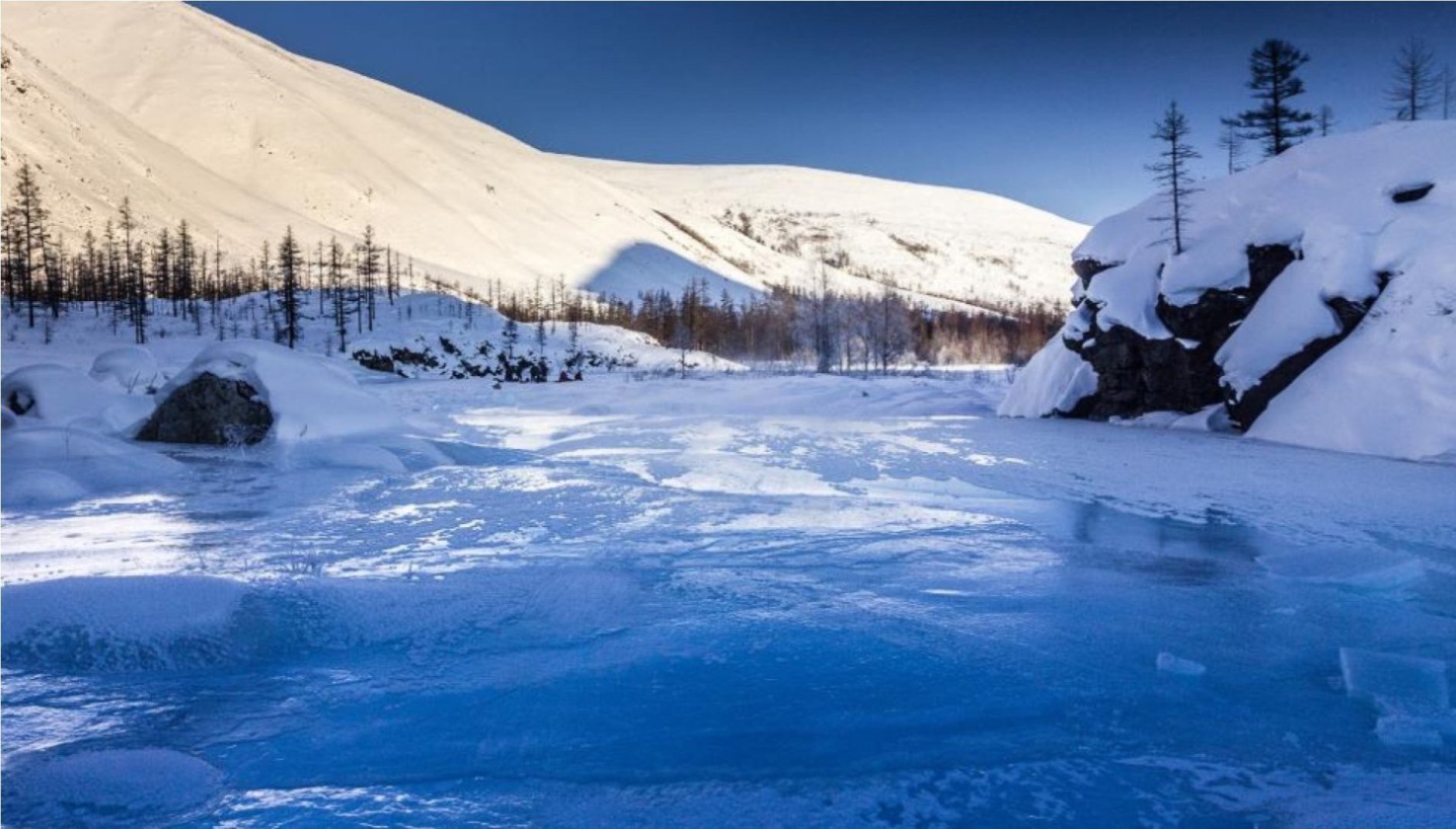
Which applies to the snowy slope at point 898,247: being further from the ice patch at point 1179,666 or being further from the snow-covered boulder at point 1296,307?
the ice patch at point 1179,666

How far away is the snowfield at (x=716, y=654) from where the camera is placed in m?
2.89

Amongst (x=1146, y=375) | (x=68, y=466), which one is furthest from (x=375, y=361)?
(x=1146, y=375)

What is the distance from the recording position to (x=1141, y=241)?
20766 millimetres

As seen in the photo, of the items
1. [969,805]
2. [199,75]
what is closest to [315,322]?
[969,805]

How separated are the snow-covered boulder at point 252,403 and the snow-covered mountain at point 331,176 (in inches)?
3276

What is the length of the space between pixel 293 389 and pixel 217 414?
1.12 meters

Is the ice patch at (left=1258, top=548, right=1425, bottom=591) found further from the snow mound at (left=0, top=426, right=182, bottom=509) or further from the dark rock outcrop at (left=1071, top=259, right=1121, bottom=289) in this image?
the dark rock outcrop at (left=1071, top=259, right=1121, bottom=289)

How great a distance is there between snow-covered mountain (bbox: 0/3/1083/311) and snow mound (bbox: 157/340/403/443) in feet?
273

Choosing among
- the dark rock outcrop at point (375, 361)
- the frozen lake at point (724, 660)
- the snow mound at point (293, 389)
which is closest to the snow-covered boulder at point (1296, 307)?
the frozen lake at point (724, 660)

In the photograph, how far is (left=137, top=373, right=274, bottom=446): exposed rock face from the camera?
12.2m

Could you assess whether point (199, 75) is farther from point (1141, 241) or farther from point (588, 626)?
point (588, 626)

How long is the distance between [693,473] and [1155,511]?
4980mm

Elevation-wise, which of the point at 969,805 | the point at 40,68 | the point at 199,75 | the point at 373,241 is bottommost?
the point at 969,805

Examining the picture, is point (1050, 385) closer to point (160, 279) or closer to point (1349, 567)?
point (1349, 567)
